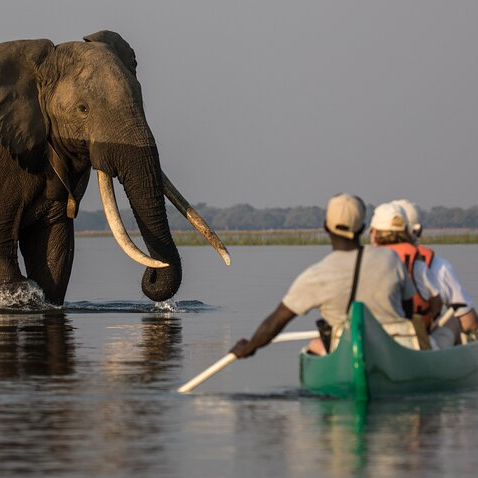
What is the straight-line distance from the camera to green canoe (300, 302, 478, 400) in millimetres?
13023

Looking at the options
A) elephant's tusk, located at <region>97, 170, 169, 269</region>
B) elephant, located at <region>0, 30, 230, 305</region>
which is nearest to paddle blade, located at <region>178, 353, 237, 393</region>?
elephant, located at <region>0, 30, 230, 305</region>

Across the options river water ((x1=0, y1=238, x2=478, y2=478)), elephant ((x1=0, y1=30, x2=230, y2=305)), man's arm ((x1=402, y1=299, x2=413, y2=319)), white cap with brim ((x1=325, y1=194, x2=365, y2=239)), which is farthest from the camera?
elephant ((x1=0, y1=30, x2=230, y2=305))

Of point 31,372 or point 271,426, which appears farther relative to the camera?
point 31,372

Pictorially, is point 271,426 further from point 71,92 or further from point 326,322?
point 71,92

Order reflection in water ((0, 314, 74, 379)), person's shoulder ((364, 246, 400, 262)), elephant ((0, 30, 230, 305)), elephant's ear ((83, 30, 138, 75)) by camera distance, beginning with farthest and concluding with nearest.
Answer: elephant's ear ((83, 30, 138, 75)) → elephant ((0, 30, 230, 305)) → reflection in water ((0, 314, 74, 379)) → person's shoulder ((364, 246, 400, 262))

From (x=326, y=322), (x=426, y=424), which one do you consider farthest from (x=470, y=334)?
(x=426, y=424)

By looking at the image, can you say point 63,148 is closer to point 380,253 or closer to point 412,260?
point 412,260

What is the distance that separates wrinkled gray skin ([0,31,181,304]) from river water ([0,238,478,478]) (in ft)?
8.99

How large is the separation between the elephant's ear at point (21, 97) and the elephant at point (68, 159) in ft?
0.04

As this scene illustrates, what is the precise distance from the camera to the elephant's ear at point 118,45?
25844 mm

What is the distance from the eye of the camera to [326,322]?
13.8 metres

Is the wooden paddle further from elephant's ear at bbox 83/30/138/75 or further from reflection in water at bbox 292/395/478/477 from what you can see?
elephant's ear at bbox 83/30/138/75

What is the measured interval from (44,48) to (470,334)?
11.5 metres

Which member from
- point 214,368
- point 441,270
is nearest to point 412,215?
point 441,270
